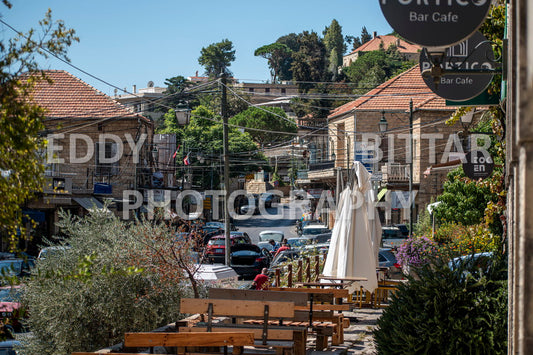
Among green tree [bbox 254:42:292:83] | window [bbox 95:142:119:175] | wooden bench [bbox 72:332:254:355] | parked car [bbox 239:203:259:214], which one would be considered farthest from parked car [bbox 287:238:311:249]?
green tree [bbox 254:42:292:83]

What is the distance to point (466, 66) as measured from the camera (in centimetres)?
854

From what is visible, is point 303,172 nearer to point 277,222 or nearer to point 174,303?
point 277,222

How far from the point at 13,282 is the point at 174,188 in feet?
139

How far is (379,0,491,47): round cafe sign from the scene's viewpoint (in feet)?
20.0

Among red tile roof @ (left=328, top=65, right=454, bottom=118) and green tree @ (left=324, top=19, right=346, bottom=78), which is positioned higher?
green tree @ (left=324, top=19, right=346, bottom=78)

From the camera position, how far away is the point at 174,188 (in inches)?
1847

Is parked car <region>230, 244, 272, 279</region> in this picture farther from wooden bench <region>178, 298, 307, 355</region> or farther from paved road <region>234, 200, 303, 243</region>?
paved road <region>234, 200, 303, 243</region>

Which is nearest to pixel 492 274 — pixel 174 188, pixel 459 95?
pixel 459 95

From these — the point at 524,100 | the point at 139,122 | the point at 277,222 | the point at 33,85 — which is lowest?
the point at 277,222

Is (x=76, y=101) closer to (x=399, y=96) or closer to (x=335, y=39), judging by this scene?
(x=399, y=96)

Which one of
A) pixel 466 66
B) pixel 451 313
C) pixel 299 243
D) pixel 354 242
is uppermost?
pixel 466 66

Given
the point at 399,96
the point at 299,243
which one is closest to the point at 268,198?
the point at 399,96

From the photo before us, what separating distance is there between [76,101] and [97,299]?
32.8 meters

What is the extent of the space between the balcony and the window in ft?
55.4
